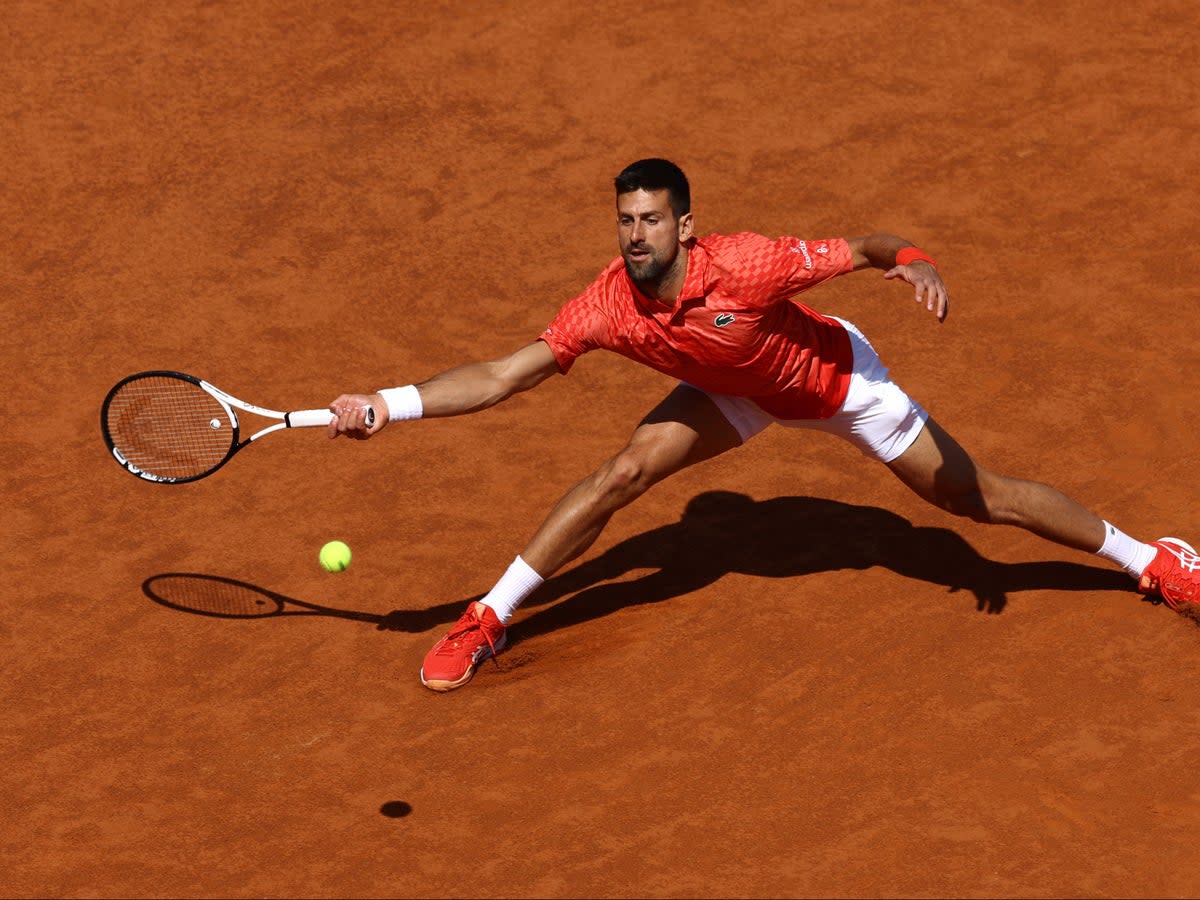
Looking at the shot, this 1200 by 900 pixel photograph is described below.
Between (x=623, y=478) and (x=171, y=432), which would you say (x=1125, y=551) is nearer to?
(x=623, y=478)

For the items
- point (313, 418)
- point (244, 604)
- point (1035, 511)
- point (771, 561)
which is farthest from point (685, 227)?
point (244, 604)

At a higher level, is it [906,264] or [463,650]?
[906,264]

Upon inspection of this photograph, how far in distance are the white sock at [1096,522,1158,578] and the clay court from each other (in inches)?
8.3

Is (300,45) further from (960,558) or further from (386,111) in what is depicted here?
(960,558)

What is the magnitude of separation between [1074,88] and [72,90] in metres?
6.17

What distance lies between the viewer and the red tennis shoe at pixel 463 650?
28.4ft

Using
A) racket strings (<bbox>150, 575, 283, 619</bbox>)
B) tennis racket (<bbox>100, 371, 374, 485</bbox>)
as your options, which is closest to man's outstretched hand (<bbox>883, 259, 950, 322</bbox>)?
tennis racket (<bbox>100, 371, 374, 485</bbox>)

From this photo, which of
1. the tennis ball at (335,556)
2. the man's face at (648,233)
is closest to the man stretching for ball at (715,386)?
the man's face at (648,233)

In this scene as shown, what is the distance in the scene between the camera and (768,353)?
27.3ft

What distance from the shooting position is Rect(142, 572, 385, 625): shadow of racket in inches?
361

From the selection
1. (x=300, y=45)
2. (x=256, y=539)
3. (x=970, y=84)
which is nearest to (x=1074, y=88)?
(x=970, y=84)

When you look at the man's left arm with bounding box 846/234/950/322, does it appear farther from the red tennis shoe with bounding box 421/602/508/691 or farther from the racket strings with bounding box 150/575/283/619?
the racket strings with bounding box 150/575/283/619

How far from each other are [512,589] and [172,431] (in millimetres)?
1758

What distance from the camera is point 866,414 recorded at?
28.1 ft
